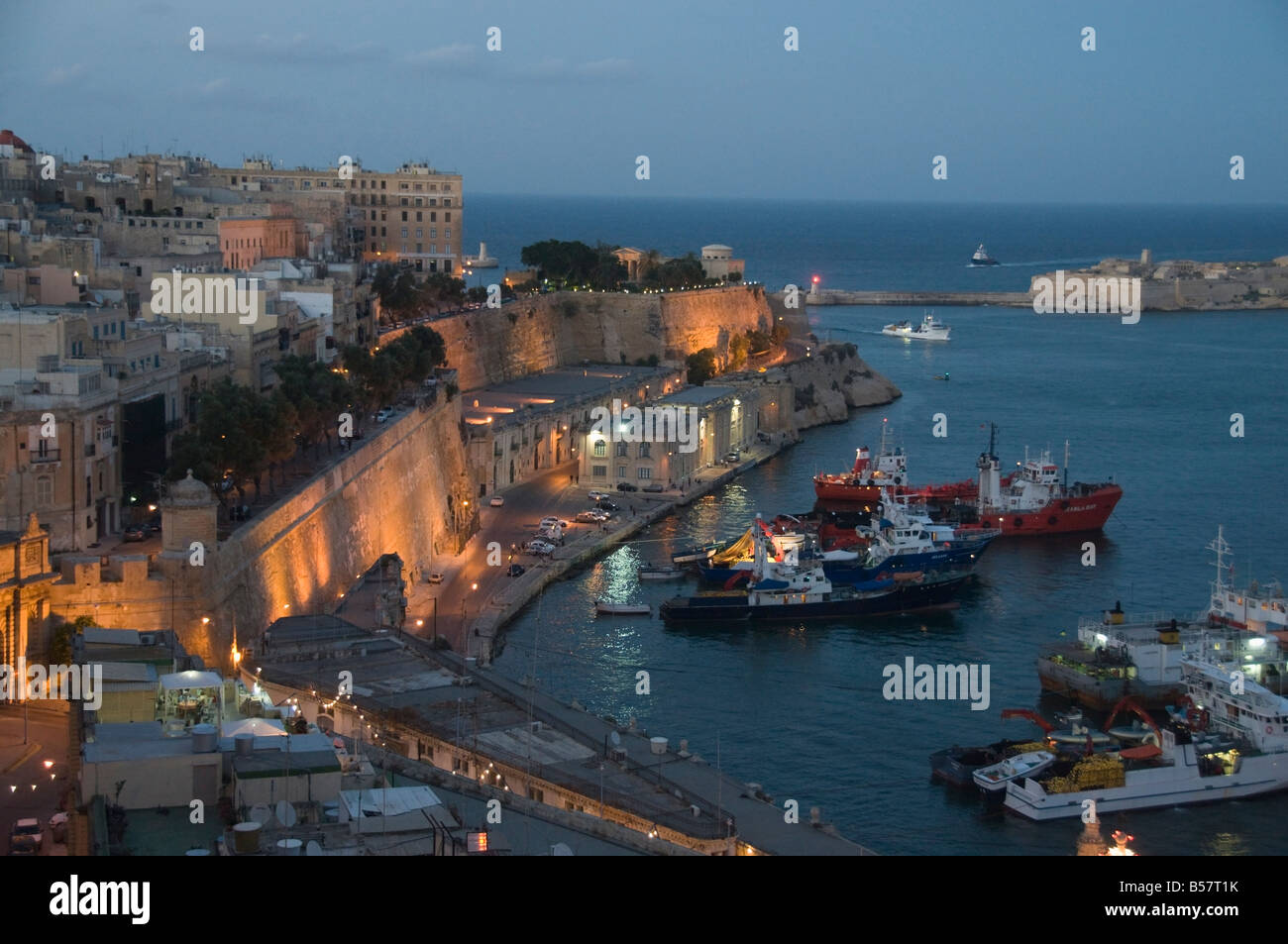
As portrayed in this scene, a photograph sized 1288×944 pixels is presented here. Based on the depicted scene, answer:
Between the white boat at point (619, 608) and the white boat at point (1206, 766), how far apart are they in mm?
7764

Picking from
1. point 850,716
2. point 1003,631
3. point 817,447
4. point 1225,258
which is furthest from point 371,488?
point 1225,258

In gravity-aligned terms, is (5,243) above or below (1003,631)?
above

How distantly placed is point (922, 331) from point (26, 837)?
52629 mm

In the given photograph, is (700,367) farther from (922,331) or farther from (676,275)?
(922,331)

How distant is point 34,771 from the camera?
12188 millimetres

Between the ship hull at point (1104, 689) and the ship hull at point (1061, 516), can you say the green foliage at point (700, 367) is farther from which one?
the ship hull at point (1104, 689)

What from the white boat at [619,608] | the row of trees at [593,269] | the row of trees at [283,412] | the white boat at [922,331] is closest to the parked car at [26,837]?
the row of trees at [283,412]

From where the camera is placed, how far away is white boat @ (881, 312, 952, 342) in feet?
199

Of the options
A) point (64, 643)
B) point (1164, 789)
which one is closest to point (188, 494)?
point (64, 643)

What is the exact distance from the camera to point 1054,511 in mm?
30172

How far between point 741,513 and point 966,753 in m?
13.5

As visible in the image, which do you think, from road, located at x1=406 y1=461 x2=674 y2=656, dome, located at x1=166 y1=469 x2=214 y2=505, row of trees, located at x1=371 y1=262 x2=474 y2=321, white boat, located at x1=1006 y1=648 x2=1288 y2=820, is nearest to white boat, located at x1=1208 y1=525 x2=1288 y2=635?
white boat, located at x1=1006 y1=648 x2=1288 y2=820
